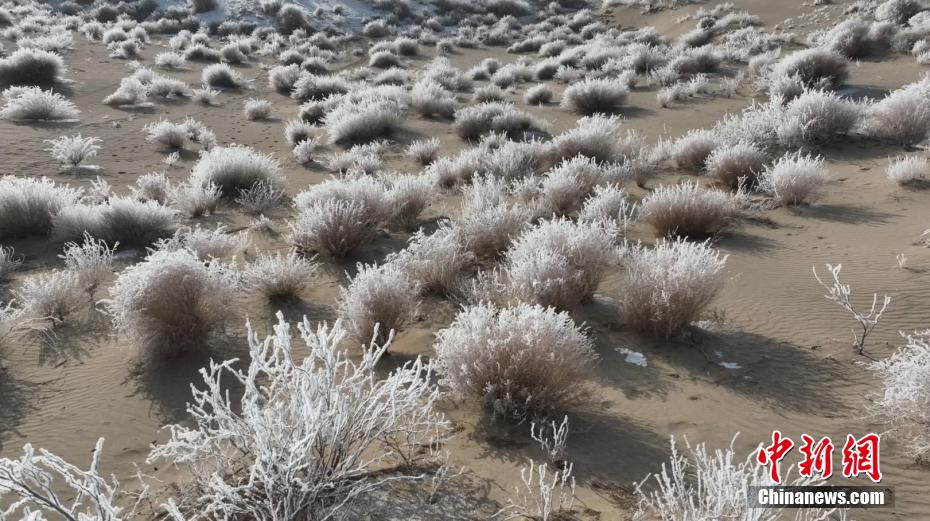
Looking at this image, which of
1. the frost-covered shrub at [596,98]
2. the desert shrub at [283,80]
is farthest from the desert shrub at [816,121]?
the desert shrub at [283,80]

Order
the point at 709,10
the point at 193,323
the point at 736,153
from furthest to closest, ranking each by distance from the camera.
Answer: the point at 709,10 → the point at 736,153 → the point at 193,323

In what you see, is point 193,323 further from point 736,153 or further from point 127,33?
point 127,33

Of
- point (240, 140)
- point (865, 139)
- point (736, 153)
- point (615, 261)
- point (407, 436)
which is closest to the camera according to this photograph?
point (407, 436)

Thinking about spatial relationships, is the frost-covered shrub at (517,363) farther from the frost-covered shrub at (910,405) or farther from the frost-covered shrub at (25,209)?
the frost-covered shrub at (25,209)

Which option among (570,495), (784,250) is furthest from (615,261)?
(570,495)

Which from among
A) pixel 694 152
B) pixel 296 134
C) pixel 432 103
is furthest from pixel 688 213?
pixel 432 103

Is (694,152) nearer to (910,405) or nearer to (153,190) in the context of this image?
(910,405)

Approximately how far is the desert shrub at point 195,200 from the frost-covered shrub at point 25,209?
52.7 inches

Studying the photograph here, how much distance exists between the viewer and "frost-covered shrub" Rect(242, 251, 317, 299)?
19.1 ft

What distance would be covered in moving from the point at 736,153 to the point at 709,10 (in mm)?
24494

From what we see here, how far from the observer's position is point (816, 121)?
34.3 ft

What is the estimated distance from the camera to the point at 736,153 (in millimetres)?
9180

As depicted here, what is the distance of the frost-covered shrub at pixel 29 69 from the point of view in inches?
659

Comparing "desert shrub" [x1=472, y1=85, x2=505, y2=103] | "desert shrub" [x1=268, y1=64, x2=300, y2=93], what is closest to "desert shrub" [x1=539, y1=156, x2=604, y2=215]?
"desert shrub" [x1=472, y1=85, x2=505, y2=103]
